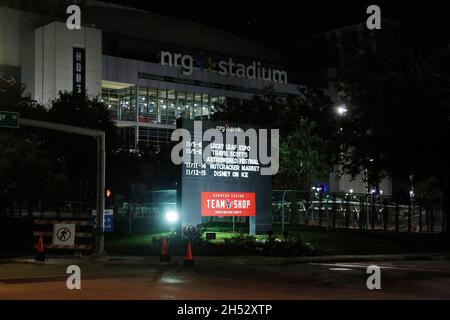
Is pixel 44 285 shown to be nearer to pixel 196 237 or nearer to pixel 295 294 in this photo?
pixel 295 294

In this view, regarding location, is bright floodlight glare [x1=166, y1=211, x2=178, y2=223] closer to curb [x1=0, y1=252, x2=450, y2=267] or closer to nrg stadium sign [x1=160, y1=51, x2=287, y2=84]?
curb [x1=0, y1=252, x2=450, y2=267]

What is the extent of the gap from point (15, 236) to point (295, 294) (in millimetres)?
26411

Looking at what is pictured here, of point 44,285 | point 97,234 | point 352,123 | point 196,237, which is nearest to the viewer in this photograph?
point 44,285

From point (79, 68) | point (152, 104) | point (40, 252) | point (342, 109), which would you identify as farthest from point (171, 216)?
point (152, 104)

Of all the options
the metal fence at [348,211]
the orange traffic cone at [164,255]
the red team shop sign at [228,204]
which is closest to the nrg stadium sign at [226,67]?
the metal fence at [348,211]

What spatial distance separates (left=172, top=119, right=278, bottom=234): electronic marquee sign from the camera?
104 feet

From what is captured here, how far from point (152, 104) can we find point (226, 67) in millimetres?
13803

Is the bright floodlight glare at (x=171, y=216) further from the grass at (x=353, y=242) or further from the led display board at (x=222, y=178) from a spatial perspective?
the led display board at (x=222, y=178)

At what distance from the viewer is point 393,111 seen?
38344 mm

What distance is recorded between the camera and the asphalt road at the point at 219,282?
1490 centimetres

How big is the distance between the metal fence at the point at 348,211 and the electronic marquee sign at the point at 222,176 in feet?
19.8

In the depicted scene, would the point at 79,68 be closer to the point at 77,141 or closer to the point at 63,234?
the point at 77,141

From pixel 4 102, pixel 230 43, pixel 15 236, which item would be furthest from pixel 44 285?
pixel 230 43

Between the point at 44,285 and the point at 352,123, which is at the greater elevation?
the point at 352,123
